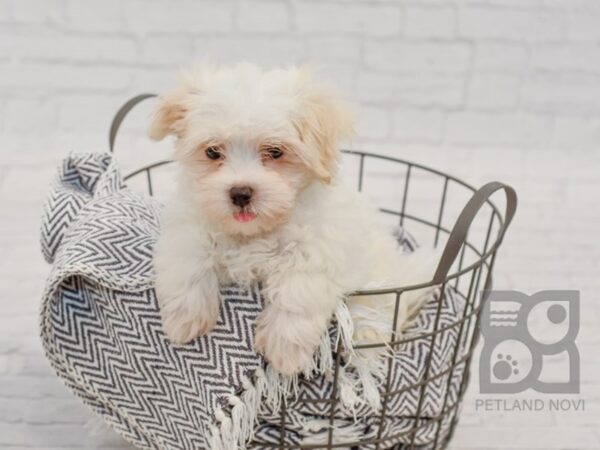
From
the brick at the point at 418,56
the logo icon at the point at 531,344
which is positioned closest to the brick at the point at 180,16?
the brick at the point at 418,56

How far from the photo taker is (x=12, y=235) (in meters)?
2.24

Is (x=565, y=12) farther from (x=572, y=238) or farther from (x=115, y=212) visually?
(x=115, y=212)

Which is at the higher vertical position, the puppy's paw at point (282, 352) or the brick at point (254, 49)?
the brick at point (254, 49)

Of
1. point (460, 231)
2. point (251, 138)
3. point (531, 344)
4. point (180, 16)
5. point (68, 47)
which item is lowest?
point (531, 344)

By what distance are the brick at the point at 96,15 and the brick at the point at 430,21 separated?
850 millimetres

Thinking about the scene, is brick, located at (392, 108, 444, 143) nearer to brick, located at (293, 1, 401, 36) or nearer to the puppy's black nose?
brick, located at (293, 1, 401, 36)

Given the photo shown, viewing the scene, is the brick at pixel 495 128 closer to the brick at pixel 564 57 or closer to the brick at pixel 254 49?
the brick at pixel 564 57

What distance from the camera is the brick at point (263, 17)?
7.89 feet

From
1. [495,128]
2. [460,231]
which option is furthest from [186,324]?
[495,128]

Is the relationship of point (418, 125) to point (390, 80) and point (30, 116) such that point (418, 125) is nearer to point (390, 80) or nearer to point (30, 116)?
point (390, 80)

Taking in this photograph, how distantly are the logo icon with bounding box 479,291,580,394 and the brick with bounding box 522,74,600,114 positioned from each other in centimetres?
75

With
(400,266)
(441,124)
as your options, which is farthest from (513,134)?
(400,266)

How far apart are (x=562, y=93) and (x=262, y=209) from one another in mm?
1699

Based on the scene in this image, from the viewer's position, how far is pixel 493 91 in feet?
8.30
